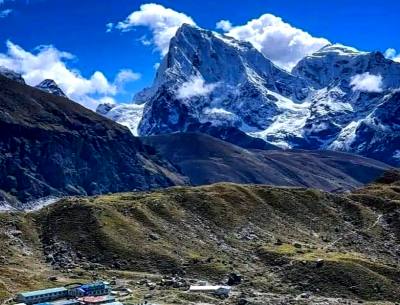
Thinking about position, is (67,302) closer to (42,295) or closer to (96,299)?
(42,295)

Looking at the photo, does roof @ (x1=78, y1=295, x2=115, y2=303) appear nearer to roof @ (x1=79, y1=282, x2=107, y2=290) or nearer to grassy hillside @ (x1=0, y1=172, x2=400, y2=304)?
roof @ (x1=79, y1=282, x2=107, y2=290)

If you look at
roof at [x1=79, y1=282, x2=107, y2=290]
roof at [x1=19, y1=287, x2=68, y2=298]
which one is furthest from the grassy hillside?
roof at [x1=79, y1=282, x2=107, y2=290]

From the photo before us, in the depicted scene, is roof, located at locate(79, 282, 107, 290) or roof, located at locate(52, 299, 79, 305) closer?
roof, located at locate(52, 299, 79, 305)

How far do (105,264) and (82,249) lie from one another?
9706 millimetres

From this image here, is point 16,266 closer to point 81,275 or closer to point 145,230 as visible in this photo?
point 81,275

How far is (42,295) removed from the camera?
5797 inches

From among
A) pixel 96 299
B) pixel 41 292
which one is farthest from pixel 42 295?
pixel 96 299

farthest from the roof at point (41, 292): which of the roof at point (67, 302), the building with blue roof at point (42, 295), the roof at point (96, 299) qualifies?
the roof at point (96, 299)

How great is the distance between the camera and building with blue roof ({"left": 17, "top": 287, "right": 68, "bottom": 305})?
144875 mm

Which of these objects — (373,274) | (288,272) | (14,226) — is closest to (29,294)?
(14,226)

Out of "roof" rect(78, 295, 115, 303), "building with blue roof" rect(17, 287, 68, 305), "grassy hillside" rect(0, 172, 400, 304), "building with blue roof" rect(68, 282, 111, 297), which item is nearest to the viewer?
"building with blue roof" rect(17, 287, 68, 305)

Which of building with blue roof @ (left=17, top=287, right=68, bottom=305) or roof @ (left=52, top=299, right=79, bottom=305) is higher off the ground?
building with blue roof @ (left=17, top=287, right=68, bottom=305)

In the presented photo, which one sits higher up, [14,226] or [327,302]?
Result: [14,226]

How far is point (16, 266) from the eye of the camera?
16938 cm
